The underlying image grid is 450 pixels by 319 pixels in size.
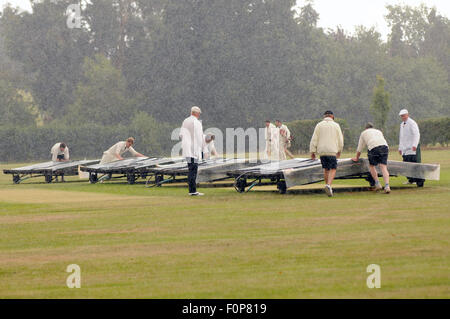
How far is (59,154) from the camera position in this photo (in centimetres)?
3181

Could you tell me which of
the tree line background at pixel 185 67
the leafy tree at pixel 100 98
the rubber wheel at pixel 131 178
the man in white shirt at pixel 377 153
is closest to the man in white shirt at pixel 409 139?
the man in white shirt at pixel 377 153

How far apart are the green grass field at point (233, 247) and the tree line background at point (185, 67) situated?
5665 cm

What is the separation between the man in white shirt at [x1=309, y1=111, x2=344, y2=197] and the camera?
18125 millimetres

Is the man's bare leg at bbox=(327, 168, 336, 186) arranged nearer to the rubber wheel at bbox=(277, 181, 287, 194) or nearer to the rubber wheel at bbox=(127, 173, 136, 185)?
the rubber wheel at bbox=(277, 181, 287, 194)

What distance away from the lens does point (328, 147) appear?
1812 cm

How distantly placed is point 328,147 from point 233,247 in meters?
8.13

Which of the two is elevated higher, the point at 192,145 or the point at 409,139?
the point at 409,139

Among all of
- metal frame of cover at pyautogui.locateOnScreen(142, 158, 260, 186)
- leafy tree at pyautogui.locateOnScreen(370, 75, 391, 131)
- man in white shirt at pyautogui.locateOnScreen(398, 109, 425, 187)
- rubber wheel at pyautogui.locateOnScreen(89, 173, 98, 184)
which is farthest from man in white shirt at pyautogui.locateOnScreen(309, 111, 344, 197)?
leafy tree at pyautogui.locateOnScreen(370, 75, 391, 131)

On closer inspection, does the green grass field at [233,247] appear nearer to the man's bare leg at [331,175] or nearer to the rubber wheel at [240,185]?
the man's bare leg at [331,175]

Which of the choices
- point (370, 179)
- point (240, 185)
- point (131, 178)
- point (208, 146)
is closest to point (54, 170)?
point (131, 178)

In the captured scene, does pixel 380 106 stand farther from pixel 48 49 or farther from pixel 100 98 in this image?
pixel 48 49

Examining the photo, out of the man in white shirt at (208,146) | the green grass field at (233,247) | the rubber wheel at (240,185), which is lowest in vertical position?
the green grass field at (233,247)

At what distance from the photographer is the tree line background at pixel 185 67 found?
76.6m
